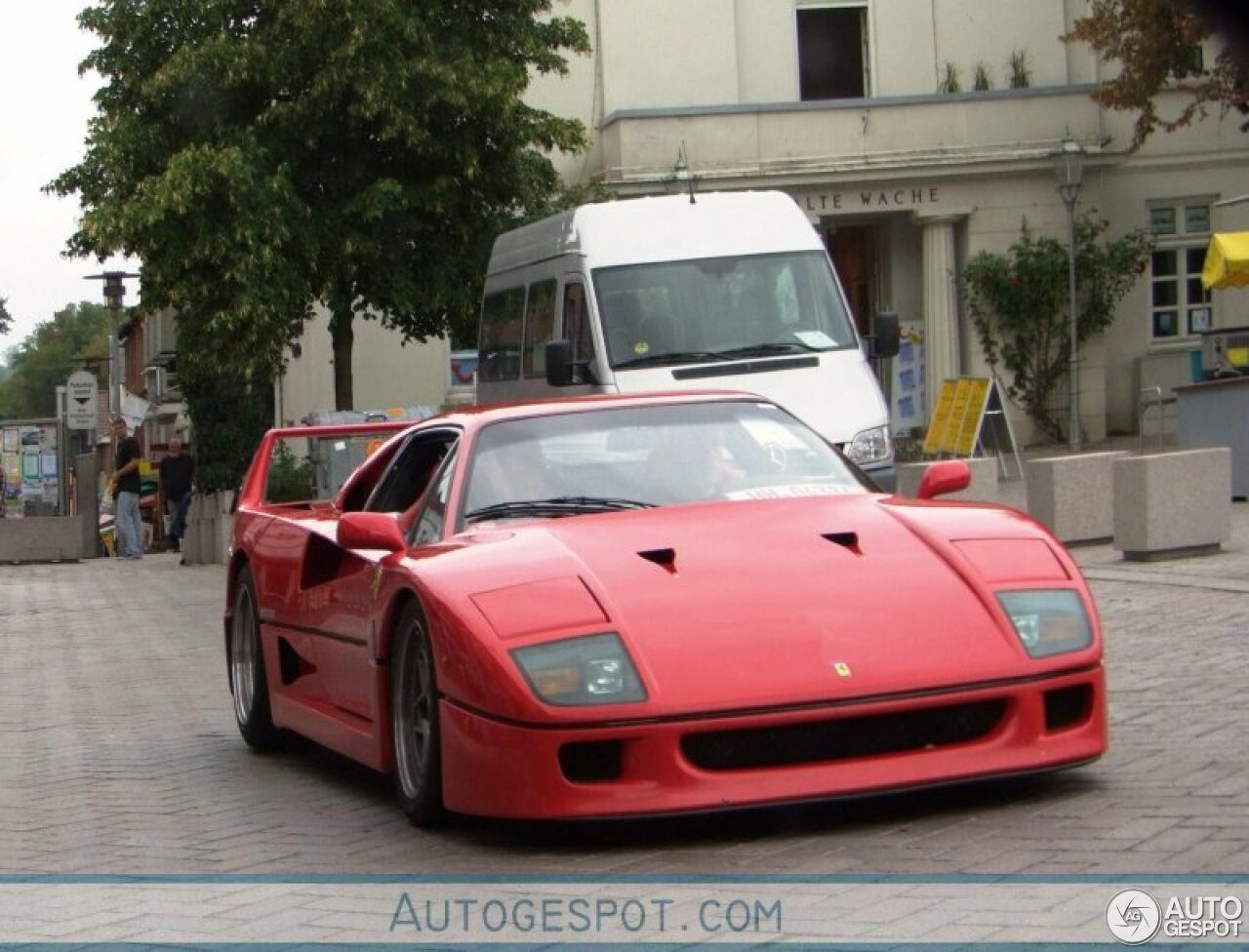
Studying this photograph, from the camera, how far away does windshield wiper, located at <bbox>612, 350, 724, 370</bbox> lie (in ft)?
53.1

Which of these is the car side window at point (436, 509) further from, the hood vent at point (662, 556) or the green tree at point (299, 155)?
the green tree at point (299, 155)

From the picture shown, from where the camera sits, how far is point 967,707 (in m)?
5.98

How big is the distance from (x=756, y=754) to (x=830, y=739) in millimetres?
200

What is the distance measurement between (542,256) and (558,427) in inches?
424

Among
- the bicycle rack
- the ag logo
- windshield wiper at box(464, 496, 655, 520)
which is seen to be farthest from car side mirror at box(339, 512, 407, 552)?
the bicycle rack

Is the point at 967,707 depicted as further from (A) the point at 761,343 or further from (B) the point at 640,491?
(A) the point at 761,343

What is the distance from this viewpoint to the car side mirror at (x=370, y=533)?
6.94 meters

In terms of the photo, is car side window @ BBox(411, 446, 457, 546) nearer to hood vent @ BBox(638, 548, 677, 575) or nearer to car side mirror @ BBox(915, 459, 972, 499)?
hood vent @ BBox(638, 548, 677, 575)

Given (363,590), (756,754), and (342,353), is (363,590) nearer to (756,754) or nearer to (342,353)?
(756,754)

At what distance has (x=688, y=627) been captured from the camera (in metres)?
5.92

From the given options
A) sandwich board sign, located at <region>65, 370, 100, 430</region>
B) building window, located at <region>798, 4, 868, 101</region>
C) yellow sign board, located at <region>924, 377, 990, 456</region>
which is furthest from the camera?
sandwich board sign, located at <region>65, 370, 100, 430</region>

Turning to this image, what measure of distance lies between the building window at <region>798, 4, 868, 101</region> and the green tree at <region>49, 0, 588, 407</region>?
10.9 meters

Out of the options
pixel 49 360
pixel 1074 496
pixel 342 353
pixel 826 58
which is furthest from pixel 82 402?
pixel 49 360

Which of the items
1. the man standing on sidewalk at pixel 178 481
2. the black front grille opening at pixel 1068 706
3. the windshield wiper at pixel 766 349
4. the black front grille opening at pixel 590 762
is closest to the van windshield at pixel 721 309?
the windshield wiper at pixel 766 349
